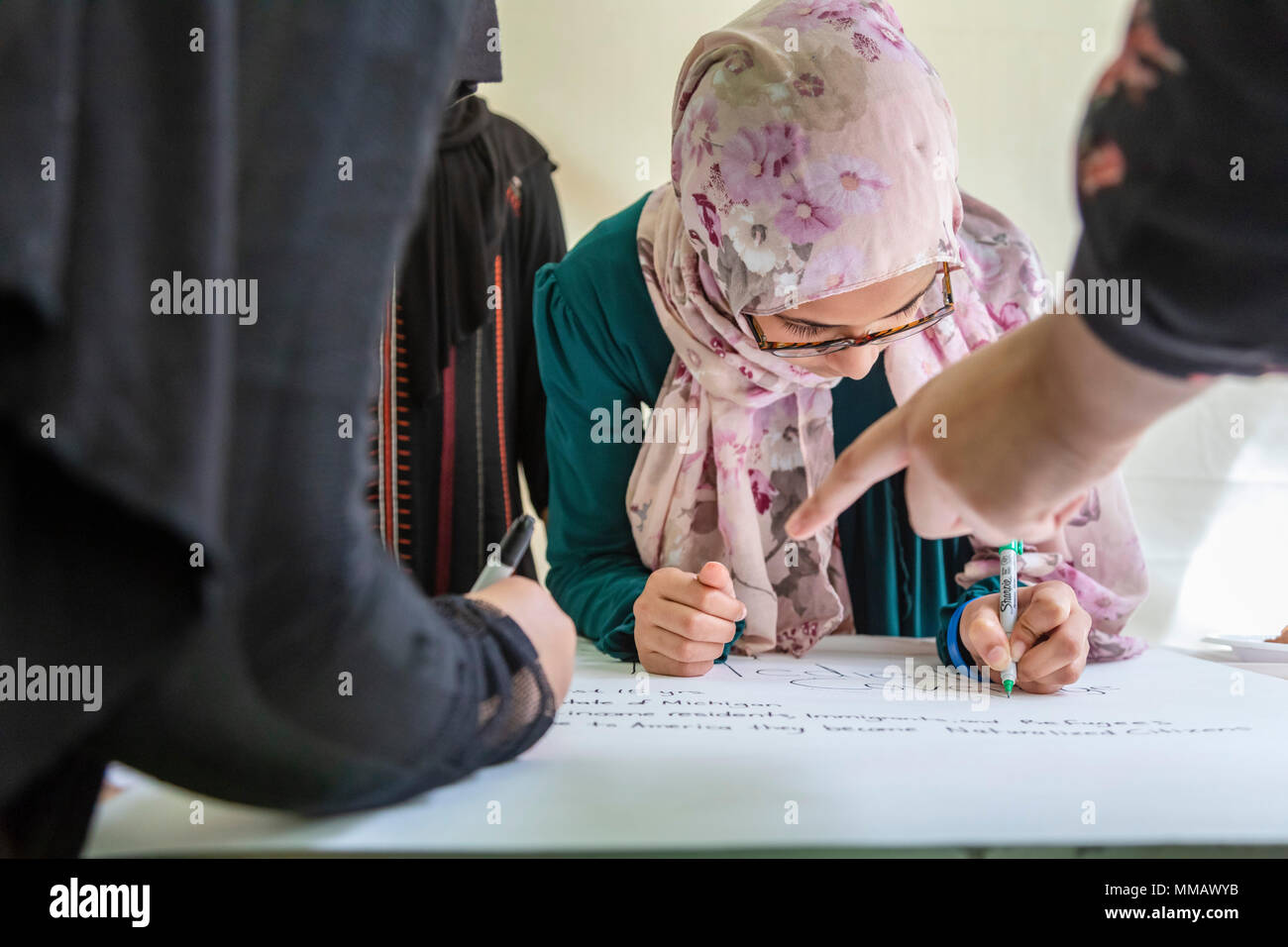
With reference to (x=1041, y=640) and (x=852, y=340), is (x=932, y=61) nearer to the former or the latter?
(x=852, y=340)

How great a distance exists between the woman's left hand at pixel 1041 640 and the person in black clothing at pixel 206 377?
514 mm

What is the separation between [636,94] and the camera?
1.67 meters

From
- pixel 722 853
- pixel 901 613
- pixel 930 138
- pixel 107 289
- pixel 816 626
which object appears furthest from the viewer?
pixel 901 613

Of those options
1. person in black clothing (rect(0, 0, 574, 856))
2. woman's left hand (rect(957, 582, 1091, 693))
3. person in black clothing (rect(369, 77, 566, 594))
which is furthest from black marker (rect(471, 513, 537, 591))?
person in black clothing (rect(369, 77, 566, 594))

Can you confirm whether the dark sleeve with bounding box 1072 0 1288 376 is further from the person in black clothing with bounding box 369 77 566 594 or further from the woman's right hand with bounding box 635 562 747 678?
the person in black clothing with bounding box 369 77 566 594

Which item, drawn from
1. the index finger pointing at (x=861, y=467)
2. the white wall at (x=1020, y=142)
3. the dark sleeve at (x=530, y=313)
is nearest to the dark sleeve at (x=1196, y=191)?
the index finger pointing at (x=861, y=467)

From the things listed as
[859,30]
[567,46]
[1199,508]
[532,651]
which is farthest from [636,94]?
[532,651]

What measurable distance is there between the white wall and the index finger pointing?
1.38 metres

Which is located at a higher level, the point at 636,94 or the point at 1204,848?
the point at 636,94

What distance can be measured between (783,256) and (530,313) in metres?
0.78

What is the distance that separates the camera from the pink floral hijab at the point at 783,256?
723 millimetres

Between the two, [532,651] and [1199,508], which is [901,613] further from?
[1199,508]

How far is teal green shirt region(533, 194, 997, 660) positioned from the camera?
102 centimetres

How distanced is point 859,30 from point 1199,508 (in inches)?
55.6
